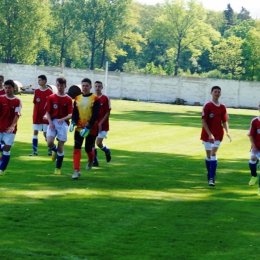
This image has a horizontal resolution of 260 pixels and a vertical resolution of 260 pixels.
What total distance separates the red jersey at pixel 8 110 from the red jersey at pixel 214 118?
369 centimetres

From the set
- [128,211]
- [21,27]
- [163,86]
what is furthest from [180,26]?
[128,211]

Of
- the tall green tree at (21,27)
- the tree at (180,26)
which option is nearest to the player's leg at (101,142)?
the tall green tree at (21,27)

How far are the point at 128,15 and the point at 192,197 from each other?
113m

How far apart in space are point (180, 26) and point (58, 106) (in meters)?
107

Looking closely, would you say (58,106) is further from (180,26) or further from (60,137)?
(180,26)

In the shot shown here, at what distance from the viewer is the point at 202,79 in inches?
2933

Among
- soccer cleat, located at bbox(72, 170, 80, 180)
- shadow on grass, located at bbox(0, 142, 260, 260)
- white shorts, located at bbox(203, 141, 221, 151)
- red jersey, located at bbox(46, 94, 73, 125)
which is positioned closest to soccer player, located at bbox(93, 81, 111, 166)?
shadow on grass, located at bbox(0, 142, 260, 260)

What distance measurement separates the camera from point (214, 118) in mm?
15484

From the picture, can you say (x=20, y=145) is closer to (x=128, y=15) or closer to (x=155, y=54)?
(x=128, y=15)

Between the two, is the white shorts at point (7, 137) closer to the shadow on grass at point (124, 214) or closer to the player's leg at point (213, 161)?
the shadow on grass at point (124, 214)

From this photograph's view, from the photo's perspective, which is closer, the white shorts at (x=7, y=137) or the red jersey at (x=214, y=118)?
the white shorts at (x=7, y=137)

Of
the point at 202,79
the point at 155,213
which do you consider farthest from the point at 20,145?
the point at 202,79

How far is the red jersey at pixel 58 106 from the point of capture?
16156 millimetres

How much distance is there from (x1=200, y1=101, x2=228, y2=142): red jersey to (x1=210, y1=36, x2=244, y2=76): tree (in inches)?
4025
